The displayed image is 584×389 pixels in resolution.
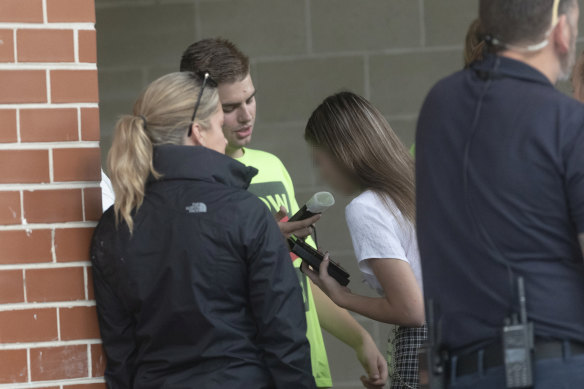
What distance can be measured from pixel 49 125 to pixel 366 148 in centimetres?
90

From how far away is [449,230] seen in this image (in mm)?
1833

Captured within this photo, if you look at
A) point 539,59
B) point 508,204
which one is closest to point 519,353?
point 508,204

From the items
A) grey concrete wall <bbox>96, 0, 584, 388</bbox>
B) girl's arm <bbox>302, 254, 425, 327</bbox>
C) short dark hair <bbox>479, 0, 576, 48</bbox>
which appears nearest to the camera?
short dark hair <bbox>479, 0, 576, 48</bbox>

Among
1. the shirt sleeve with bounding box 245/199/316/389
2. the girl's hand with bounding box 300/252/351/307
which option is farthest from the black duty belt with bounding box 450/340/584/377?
the girl's hand with bounding box 300/252/351/307

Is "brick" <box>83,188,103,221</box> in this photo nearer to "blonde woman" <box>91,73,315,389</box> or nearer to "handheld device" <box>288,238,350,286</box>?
"blonde woman" <box>91,73,315,389</box>

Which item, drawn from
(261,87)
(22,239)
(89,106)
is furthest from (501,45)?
(261,87)

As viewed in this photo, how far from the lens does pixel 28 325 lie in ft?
7.42

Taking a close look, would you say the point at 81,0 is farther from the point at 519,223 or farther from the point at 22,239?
the point at 519,223

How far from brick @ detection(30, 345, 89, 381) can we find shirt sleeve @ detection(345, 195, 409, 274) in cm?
78

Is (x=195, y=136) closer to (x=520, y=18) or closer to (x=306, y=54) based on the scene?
(x=520, y=18)

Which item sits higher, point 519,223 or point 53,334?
point 519,223

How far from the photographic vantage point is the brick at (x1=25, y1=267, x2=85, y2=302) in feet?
7.43

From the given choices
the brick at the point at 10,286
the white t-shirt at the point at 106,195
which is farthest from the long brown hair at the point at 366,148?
the brick at the point at 10,286

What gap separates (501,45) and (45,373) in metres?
1.33
